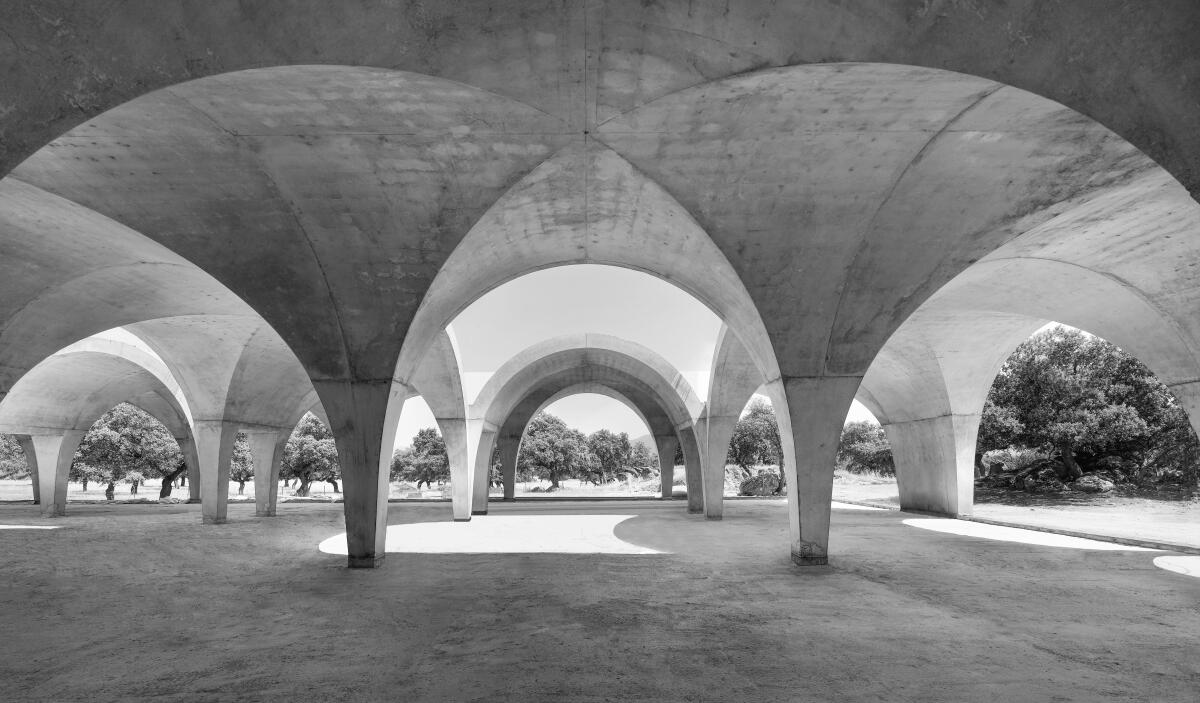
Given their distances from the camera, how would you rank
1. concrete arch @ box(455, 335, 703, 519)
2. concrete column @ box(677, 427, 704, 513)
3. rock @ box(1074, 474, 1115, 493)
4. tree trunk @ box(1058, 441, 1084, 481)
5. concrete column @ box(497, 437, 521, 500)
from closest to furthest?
concrete arch @ box(455, 335, 703, 519)
concrete column @ box(677, 427, 704, 513)
rock @ box(1074, 474, 1115, 493)
tree trunk @ box(1058, 441, 1084, 481)
concrete column @ box(497, 437, 521, 500)

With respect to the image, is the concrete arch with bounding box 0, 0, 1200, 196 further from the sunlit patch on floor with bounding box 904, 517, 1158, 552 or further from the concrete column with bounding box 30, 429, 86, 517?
the concrete column with bounding box 30, 429, 86, 517

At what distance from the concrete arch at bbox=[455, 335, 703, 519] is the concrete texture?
9847mm

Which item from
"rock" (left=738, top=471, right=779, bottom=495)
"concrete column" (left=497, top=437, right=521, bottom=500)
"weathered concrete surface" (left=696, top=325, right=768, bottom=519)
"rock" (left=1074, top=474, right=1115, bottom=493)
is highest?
"weathered concrete surface" (left=696, top=325, right=768, bottom=519)

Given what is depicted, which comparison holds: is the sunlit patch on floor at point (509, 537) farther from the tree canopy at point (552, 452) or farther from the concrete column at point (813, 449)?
the tree canopy at point (552, 452)

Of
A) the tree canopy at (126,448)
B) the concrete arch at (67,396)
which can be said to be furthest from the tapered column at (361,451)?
the tree canopy at (126,448)

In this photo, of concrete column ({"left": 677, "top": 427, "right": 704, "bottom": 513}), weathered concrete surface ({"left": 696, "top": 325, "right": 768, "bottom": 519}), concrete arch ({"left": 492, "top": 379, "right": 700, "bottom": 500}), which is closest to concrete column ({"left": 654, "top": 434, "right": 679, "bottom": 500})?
concrete arch ({"left": 492, "top": 379, "right": 700, "bottom": 500})

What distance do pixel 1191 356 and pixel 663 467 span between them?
88.1 feet

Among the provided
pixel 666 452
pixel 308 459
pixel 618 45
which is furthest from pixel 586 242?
pixel 308 459

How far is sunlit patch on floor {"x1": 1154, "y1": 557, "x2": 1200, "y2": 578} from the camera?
10.3 metres

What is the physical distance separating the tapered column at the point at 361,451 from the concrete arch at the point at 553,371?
32.8 feet

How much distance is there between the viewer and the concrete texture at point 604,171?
5.80m

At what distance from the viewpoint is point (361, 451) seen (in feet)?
36.5

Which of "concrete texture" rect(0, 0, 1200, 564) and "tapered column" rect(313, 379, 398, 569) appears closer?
"concrete texture" rect(0, 0, 1200, 564)

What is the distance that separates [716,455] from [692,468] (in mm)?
5548
